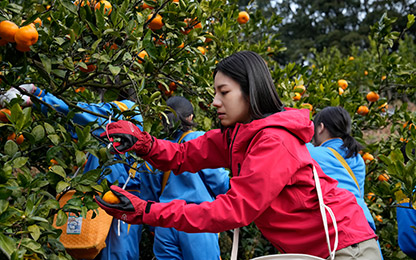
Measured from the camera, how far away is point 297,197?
1.47 meters

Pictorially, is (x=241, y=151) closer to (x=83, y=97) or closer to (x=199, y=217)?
(x=199, y=217)

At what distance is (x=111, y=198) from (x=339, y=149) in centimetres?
170

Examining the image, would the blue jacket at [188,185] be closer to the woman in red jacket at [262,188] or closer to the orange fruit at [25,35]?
the woman in red jacket at [262,188]

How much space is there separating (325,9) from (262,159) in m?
25.4

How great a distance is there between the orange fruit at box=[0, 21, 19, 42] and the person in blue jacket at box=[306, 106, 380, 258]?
5.44 ft

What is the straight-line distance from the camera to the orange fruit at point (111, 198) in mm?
1446

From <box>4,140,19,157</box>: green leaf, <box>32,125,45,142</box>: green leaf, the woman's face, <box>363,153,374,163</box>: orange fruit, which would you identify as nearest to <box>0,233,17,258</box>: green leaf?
<box>4,140,19,157</box>: green leaf

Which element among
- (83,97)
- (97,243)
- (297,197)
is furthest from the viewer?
(83,97)

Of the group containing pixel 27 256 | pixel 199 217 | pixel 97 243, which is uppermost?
pixel 199 217

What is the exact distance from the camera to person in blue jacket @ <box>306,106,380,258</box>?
7.90ft

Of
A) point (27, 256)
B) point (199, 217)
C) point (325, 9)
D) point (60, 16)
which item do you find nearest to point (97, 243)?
point (27, 256)

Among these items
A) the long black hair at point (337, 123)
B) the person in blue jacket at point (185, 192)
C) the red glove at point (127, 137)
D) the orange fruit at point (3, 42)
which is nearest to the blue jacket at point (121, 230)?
the person in blue jacket at point (185, 192)

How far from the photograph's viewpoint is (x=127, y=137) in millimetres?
1660

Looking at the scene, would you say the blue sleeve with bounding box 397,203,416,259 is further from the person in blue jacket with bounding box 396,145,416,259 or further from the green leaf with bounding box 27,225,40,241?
the green leaf with bounding box 27,225,40,241
